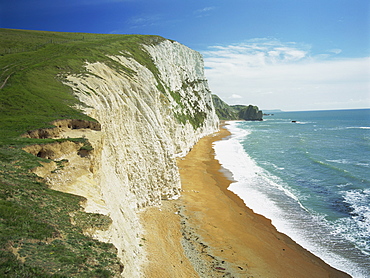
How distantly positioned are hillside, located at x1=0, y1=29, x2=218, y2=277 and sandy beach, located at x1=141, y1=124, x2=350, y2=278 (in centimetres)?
142

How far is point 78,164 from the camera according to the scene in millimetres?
11828

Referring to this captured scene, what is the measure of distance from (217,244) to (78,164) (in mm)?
11330

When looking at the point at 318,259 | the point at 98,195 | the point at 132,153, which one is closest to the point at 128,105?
the point at 132,153

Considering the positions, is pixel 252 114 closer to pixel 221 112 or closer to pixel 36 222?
pixel 221 112

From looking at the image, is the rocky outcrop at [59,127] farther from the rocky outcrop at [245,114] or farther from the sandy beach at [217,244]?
the rocky outcrop at [245,114]

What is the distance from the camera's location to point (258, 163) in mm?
43156

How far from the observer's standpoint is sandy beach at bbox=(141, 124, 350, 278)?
1527 cm

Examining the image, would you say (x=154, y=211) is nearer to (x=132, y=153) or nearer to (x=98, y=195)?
(x=132, y=153)

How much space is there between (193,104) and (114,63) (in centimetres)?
4520

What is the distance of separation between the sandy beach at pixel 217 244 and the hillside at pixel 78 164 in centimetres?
142

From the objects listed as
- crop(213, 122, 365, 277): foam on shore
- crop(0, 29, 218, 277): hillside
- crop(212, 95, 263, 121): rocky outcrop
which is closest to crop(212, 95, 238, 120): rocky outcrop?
crop(212, 95, 263, 121): rocky outcrop

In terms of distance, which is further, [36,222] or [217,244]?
[217,244]

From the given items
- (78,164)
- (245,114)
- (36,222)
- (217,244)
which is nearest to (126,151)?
(78,164)

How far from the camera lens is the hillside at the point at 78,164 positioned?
22.2 ft
